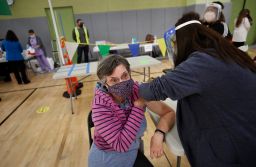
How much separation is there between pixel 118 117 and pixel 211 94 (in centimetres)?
48

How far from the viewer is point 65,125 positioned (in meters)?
2.59

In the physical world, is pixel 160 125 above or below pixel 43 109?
above

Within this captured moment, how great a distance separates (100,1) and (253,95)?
6443 mm

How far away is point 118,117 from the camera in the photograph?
0.94 metres

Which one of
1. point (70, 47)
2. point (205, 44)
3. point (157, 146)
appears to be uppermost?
point (205, 44)

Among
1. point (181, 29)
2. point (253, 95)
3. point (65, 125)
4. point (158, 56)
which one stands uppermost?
point (181, 29)

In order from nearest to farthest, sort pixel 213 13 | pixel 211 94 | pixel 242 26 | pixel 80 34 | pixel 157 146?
pixel 211 94, pixel 157 146, pixel 213 13, pixel 242 26, pixel 80 34

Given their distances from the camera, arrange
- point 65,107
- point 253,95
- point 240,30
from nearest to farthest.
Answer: point 253,95 < point 65,107 < point 240,30

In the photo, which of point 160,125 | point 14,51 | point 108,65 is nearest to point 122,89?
point 108,65

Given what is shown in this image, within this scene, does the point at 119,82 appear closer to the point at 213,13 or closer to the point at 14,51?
the point at 213,13

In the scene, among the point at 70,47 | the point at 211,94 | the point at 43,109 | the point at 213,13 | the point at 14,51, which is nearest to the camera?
the point at 211,94

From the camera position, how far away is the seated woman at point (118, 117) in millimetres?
879

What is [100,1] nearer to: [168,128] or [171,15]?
[171,15]

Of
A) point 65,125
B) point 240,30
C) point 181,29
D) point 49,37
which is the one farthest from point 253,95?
point 49,37
